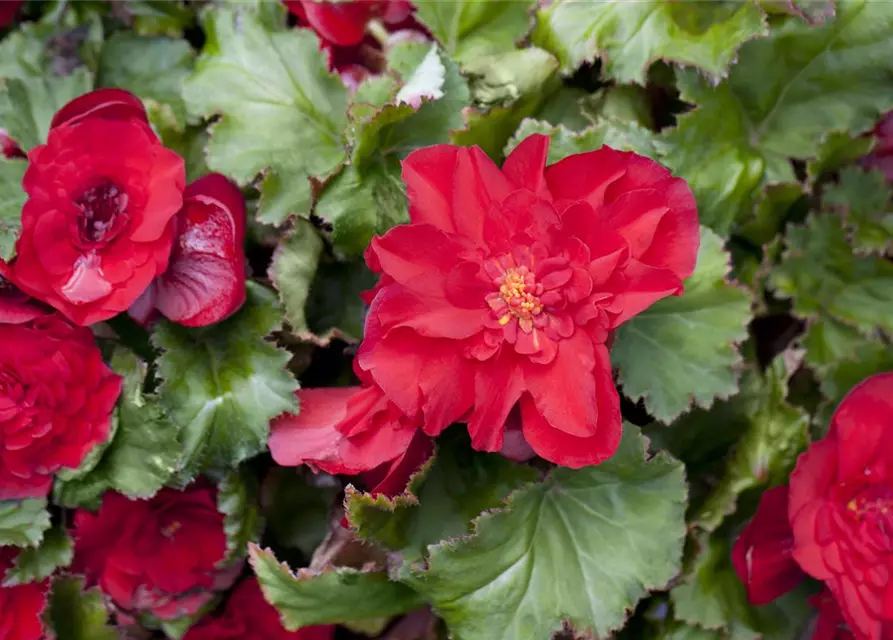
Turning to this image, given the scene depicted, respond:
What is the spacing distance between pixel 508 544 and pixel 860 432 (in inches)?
12.3

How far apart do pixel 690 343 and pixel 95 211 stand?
1.68 ft

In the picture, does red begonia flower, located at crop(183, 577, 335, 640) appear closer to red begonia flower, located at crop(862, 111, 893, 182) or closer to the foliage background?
the foliage background

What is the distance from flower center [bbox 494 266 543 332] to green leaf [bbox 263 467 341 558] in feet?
1.04

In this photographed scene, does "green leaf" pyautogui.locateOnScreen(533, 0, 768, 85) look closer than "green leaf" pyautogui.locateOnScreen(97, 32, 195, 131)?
Yes

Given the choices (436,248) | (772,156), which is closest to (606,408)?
(436,248)

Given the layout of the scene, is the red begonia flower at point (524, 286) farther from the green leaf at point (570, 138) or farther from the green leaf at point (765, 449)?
the green leaf at point (765, 449)

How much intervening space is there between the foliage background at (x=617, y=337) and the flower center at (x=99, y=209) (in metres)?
0.06

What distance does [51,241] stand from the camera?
61cm

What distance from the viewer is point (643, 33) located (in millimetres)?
721

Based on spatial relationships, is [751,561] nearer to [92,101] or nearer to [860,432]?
[860,432]

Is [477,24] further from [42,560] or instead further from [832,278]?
[42,560]

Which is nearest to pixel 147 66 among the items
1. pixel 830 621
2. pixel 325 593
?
pixel 325 593

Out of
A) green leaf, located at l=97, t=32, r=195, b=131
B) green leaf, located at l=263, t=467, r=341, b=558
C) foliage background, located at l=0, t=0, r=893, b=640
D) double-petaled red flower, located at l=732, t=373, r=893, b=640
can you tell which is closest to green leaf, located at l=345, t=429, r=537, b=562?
foliage background, located at l=0, t=0, r=893, b=640

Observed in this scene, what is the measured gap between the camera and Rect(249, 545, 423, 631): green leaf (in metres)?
0.64
